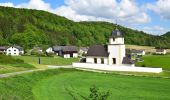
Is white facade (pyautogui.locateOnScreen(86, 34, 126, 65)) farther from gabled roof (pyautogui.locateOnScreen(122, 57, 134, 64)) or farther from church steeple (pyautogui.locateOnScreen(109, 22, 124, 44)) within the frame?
gabled roof (pyautogui.locateOnScreen(122, 57, 134, 64))

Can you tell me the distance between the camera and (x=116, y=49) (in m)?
63.8

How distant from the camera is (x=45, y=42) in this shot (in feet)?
531

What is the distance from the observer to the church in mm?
63094

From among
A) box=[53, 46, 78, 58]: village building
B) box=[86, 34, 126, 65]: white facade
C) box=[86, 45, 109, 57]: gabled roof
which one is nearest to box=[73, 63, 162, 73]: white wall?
box=[86, 34, 126, 65]: white facade

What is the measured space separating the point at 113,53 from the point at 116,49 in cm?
107

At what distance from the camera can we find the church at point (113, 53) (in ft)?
207

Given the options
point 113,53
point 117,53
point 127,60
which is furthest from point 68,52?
point 127,60

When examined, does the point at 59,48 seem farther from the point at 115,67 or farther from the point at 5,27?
the point at 5,27

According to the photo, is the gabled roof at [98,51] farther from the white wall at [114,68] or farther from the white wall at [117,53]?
the white wall at [114,68]

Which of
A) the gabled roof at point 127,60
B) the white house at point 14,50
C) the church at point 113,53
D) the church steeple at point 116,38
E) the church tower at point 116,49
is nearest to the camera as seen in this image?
the gabled roof at point 127,60

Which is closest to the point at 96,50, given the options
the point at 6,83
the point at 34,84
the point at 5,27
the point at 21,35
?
the point at 34,84

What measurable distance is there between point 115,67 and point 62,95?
28.3m

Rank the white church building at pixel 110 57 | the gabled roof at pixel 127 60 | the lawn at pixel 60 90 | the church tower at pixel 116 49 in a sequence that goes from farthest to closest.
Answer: the church tower at pixel 116 49, the gabled roof at pixel 127 60, the white church building at pixel 110 57, the lawn at pixel 60 90

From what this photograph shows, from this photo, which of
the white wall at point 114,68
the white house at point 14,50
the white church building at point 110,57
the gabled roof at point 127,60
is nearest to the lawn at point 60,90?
the white wall at point 114,68
